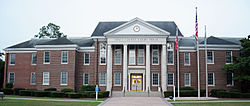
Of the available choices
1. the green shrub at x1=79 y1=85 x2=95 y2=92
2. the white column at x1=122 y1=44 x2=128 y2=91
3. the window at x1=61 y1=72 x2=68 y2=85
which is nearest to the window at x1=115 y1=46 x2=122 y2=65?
the white column at x1=122 y1=44 x2=128 y2=91

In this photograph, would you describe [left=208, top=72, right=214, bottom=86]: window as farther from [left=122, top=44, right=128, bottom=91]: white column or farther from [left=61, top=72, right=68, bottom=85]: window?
[left=61, top=72, right=68, bottom=85]: window

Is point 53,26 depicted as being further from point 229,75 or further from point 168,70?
point 229,75

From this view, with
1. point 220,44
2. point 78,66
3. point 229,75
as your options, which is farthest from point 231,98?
point 78,66

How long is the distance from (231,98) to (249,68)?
520cm

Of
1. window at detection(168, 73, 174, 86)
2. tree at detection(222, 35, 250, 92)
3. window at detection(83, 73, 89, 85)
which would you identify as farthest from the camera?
window at detection(83, 73, 89, 85)

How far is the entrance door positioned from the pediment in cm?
660

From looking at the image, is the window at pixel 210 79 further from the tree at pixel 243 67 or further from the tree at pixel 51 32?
the tree at pixel 51 32

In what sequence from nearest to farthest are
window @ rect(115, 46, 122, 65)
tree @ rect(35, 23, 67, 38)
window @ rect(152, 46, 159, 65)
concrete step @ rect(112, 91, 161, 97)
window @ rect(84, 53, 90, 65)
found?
1. concrete step @ rect(112, 91, 161, 97)
2. window @ rect(152, 46, 159, 65)
3. window @ rect(115, 46, 122, 65)
4. window @ rect(84, 53, 90, 65)
5. tree @ rect(35, 23, 67, 38)

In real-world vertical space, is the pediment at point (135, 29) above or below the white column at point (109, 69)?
above

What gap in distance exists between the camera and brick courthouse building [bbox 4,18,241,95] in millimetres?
35281

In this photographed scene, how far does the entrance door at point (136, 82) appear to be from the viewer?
36875 mm

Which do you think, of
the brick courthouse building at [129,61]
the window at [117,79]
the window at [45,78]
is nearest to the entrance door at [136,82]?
the brick courthouse building at [129,61]

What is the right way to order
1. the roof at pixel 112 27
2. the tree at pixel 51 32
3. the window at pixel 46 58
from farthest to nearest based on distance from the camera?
the tree at pixel 51 32 → the roof at pixel 112 27 → the window at pixel 46 58

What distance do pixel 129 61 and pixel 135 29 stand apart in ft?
16.4
